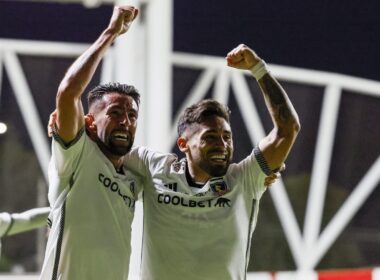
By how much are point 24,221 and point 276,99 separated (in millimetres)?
1028

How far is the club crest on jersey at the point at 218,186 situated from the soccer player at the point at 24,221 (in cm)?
65

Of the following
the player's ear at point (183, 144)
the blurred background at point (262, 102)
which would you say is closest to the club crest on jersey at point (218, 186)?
the player's ear at point (183, 144)

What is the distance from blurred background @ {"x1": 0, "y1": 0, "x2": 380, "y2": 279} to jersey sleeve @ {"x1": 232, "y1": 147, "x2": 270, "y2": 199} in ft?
11.0

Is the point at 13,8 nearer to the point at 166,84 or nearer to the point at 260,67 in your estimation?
the point at 166,84

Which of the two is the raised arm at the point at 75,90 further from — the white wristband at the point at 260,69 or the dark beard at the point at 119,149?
the white wristband at the point at 260,69

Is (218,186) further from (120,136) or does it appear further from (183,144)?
(120,136)

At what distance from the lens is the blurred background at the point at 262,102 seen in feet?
21.0

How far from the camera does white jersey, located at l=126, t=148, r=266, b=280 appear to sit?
8.17 ft

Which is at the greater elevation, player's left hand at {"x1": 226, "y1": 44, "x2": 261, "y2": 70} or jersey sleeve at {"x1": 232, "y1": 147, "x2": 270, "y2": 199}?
player's left hand at {"x1": 226, "y1": 44, "x2": 261, "y2": 70}

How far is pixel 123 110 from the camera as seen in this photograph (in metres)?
2.52

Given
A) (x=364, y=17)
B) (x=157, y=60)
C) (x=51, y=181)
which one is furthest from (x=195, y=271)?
(x=364, y=17)

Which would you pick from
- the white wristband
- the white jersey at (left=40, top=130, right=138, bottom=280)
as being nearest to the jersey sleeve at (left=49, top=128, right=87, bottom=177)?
the white jersey at (left=40, top=130, right=138, bottom=280)

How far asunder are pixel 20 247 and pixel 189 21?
239 centimetres

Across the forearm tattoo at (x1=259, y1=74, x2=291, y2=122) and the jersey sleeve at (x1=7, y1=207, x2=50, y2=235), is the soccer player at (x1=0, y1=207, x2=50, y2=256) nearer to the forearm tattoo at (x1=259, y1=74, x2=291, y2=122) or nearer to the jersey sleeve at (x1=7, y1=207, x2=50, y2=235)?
the jersey sleeve at (x1=7, y1=207, x2=50, y2=235)
